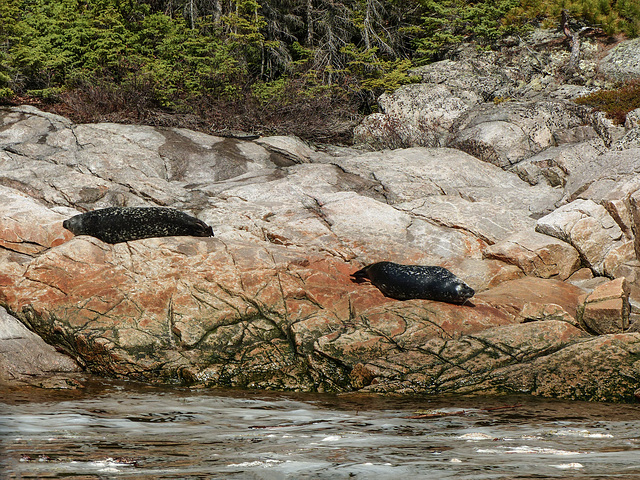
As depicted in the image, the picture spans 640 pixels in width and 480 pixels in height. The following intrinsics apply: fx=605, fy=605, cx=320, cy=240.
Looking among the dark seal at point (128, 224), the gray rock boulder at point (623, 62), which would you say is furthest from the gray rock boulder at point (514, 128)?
the dark seal at point (128, 224)

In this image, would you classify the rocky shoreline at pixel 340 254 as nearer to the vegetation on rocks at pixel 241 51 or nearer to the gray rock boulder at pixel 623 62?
the gray rock boulder at pixel 623 62

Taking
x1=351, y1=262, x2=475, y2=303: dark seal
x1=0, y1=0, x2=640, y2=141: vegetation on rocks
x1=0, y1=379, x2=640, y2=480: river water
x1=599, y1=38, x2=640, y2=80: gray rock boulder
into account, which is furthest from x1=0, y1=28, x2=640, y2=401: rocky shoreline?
x1=0, y1=0, x2=640, y2=141: vegetation on rocks

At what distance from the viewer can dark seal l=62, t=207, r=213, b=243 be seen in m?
9.21

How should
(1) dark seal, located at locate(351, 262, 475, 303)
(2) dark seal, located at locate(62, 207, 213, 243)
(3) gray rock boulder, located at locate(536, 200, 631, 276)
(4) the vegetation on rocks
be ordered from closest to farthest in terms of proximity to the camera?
1. (1) dark seal, located at locate(351, 262, 475, 303)
2. (2) dark seal, located at locate(62, 207, 213, 243)
3. (3) gray rock boulder, located at locate(536, 200, 631, 276)
4. (4) the vegetation on rocks

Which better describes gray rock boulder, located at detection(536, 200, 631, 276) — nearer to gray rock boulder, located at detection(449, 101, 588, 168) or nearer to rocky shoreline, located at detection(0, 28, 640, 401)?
rocky shoreline, located at detection(0, 28, 640, 401)

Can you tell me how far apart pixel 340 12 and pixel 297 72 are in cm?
286

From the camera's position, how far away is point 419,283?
8141 mm

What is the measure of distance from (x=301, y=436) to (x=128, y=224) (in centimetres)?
574

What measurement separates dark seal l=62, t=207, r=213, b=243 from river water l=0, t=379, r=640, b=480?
9.80 feet

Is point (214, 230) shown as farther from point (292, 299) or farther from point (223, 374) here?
point (223, 374)

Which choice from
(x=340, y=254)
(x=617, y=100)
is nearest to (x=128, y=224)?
(x=340, y=254)

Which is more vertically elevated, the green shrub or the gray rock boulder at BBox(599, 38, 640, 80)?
the gray rock boulder at BBox(599, 38, 640, 80)

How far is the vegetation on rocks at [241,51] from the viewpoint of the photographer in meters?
16.2

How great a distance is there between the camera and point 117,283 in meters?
8.03
